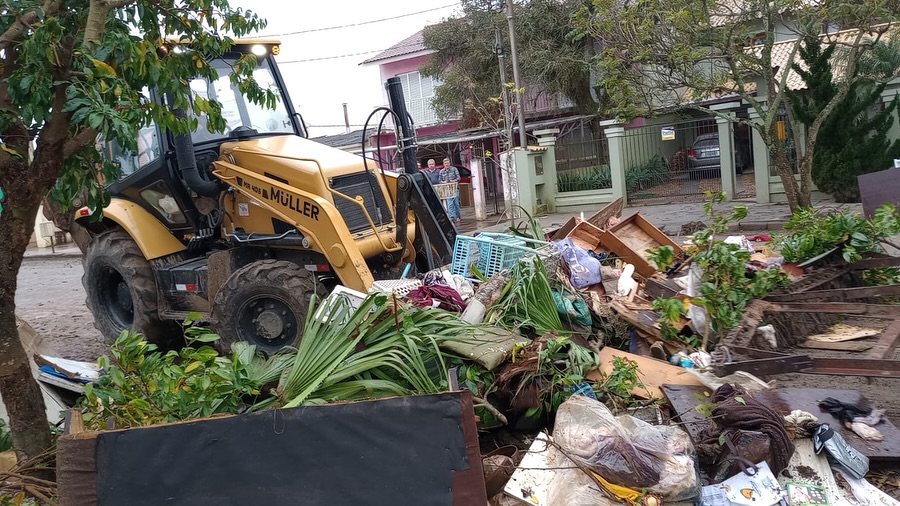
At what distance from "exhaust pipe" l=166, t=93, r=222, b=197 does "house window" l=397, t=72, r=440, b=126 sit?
22572 mm

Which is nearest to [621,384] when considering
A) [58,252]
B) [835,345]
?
[835,345]

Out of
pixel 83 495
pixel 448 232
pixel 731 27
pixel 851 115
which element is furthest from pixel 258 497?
pixel 851 115

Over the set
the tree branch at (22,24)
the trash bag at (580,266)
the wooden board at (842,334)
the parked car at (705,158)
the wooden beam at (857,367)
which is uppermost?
the tree branch at (22,24)

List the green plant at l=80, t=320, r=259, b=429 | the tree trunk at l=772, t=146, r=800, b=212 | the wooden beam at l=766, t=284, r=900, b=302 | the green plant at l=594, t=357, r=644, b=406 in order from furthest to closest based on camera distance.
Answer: the tree trunk at l=772, t=146, r=800, b=212 < the wooden beam at l=766, t=284, r=900, b=302 < the green plant at l=594, t=357, r=644, b=406 < the green plant at l=80, t=320, r=259, b=429

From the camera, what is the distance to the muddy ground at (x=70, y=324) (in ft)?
16.3

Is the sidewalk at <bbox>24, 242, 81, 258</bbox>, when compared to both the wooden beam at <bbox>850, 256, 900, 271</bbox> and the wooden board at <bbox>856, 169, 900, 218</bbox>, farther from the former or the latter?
the wooden beam at <bbox>850, 256, 900, 271</bbox>

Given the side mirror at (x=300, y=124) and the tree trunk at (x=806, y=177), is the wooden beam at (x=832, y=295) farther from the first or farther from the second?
the tree trunk at (x=806, y=177)

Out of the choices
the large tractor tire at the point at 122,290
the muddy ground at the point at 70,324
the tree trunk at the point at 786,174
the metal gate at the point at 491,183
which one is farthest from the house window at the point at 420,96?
the large tractor tire at the point at 122,290

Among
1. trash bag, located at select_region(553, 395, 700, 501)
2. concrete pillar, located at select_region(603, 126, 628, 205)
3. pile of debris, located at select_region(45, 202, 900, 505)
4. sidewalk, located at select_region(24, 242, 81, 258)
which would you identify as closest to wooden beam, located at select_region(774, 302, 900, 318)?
pile of debris, located at select_region(45, 202, 900, 505)

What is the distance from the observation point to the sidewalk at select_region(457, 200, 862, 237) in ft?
43.7

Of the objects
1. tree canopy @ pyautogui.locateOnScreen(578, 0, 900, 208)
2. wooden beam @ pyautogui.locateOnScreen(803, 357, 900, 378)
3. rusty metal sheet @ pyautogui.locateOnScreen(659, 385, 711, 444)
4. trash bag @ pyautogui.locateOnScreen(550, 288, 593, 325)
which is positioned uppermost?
tree canopy @ pyautogui.locateOnScreen(578, 0, 900, 208)

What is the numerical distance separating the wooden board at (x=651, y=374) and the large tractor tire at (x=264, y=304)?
2405 millimetres

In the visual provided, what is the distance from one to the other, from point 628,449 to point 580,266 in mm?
3057

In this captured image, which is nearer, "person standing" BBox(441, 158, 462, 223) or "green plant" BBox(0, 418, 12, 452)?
"green plant" BBox(0, 418, 12, 452)
